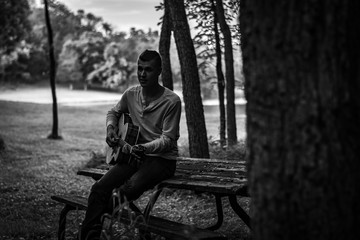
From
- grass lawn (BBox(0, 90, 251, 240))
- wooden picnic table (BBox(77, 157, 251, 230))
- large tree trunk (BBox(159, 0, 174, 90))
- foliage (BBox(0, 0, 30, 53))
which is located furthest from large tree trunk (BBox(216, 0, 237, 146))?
foliage (BBox(0, 0, 30, 53))

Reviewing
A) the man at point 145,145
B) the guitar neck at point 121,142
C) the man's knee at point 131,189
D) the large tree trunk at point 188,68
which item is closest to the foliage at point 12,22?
the large tree trunk at point 188,68

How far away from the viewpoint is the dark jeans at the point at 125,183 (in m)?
4.52

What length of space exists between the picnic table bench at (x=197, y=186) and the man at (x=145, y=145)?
0.58 ft

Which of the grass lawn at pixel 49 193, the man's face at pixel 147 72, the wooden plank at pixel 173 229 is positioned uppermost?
the man's face at pixel 147 72

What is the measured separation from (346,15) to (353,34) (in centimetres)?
9

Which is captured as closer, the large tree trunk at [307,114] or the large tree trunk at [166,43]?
the large tree trunk at [307,114]

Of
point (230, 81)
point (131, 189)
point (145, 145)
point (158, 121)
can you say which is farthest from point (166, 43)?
point (131, 189)

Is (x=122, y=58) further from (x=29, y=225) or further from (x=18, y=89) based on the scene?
(x=29, y=225)

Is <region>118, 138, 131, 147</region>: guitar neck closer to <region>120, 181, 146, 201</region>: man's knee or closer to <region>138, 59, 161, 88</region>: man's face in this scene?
<region>120, 181, 146, 201</region>: man's knee

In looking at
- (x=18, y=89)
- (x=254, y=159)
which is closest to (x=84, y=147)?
(x=254, y=159)

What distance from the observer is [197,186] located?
14.6 ft

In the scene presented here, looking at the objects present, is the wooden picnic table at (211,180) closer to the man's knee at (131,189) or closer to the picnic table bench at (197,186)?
the picnic table bench at (197,186)

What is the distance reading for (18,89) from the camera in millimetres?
56625

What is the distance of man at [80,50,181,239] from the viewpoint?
15.0ft
